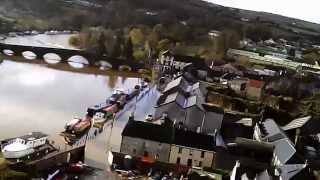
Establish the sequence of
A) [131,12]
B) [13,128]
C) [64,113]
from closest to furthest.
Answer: [13,128] < [64,113] < [131,12]

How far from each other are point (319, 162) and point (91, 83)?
11696mm

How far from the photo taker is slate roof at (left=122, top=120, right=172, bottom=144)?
13.1 meters

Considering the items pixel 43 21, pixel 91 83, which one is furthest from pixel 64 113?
pixel 43 21

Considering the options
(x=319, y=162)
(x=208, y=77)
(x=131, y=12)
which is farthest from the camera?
(x=131, y=12)

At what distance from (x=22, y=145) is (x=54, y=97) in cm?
644

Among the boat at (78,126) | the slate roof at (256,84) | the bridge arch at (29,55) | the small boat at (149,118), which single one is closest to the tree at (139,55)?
the bridge arch at (29,55)

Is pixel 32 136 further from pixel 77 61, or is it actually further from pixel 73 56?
pixel 77 61

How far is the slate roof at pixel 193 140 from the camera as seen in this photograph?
1321cm

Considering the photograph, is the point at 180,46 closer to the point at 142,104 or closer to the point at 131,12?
the point at 131,12

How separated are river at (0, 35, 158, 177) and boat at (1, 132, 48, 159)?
1001mm

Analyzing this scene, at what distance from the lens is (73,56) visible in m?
27.7

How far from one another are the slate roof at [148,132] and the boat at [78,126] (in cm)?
215

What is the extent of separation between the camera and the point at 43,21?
121 ft

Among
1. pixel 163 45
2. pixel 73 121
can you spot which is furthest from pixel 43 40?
pixel 73 121
